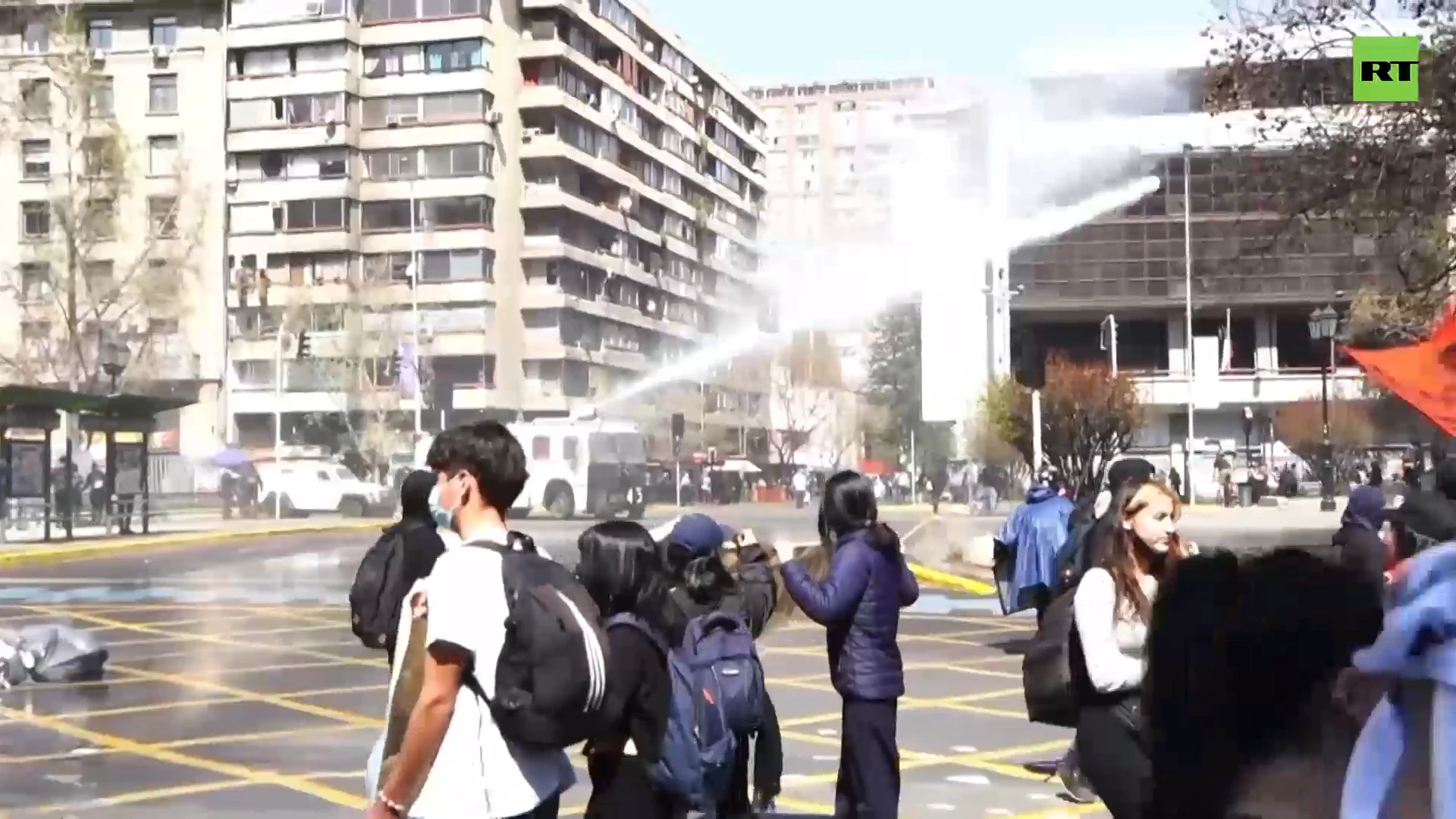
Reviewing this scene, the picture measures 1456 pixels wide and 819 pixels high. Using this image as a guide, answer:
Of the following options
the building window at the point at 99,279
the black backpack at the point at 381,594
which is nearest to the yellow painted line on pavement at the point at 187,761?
the black backpack at the point at 381,594

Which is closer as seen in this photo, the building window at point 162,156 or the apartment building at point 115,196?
the apartment building at point 115,196

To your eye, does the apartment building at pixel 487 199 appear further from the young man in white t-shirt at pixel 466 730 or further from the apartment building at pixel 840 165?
the young man in white t-shirt at pixel 466 730

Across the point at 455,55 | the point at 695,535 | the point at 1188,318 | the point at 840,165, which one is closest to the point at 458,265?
the point at 455,55

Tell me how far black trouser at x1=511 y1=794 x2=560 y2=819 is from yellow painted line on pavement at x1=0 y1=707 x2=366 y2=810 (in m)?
3.59

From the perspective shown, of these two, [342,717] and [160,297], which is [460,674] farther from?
[160,297]

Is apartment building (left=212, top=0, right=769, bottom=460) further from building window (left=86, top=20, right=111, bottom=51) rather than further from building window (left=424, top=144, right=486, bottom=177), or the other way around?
building window (left=86, top=20, right=111, bottom=51)

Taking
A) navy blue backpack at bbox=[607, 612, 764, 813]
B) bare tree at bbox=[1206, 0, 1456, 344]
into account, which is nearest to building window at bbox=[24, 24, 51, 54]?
bare tree at bbox=[1206, 0, 1456, 344]

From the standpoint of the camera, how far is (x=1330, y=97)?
14.8m

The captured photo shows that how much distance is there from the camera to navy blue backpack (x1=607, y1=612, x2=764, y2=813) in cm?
464

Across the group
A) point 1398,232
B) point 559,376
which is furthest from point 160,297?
point 1398,232

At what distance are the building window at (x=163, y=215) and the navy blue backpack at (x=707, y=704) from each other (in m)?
32.1

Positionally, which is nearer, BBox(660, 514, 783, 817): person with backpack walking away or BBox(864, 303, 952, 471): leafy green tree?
BBox(660, 514, 783, 817): person with backpack walking away

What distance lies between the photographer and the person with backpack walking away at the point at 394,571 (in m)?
5.61

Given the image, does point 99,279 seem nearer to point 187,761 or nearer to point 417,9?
point 417,9
